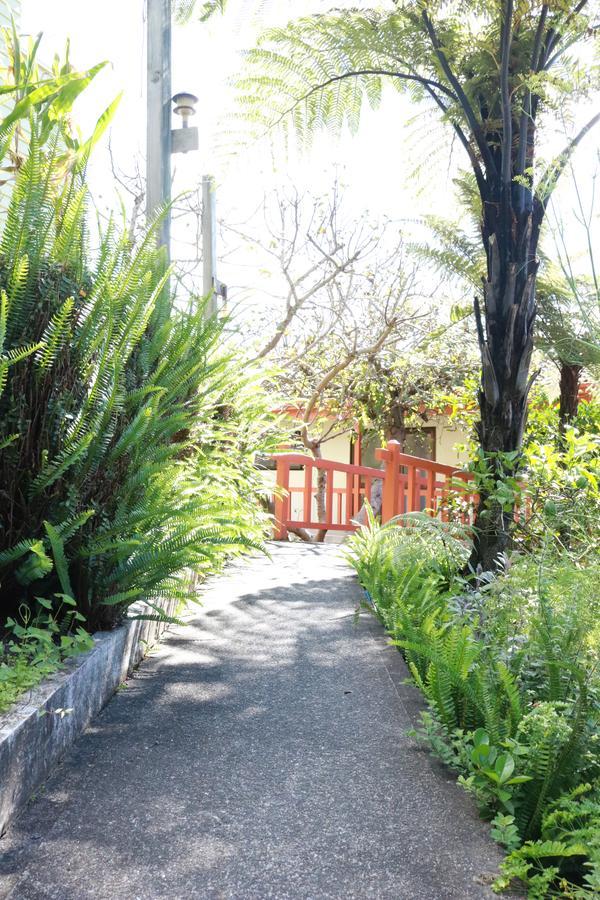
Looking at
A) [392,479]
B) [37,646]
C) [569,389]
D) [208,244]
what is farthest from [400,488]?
[37,646]

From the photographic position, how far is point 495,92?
163 inches

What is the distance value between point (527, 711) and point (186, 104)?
560 centimetres

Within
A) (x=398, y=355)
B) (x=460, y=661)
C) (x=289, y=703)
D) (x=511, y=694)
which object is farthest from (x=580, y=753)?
(x=398, y=355)

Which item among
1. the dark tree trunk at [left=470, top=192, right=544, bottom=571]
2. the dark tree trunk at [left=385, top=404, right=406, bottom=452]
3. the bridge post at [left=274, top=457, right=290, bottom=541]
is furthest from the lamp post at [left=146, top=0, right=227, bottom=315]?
the dark tree trunk at [left=385, top=404, right=406, bottom=452]

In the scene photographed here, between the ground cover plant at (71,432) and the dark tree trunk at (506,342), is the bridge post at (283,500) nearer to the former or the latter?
the dark tree trunk at (506,342)

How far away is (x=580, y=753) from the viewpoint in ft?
5.63

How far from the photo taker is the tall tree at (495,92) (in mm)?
3803

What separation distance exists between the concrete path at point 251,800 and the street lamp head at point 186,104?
186 inches

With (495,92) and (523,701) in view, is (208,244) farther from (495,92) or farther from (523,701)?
(523,701)

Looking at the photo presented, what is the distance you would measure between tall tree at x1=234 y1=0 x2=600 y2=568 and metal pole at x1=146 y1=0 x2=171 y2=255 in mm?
1349

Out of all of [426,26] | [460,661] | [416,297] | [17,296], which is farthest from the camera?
[416,297]

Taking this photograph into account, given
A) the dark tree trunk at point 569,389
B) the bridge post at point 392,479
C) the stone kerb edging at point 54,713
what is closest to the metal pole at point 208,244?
the bridge post at point 392,479

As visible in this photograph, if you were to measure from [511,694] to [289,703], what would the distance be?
98 centimetres

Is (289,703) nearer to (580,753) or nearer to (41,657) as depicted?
(41,657)
